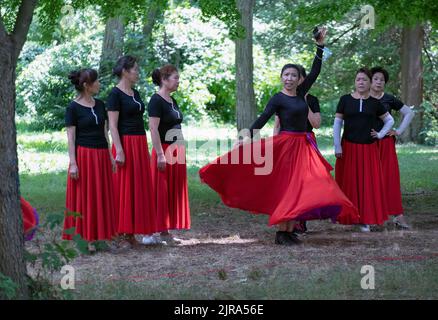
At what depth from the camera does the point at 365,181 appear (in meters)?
10.5

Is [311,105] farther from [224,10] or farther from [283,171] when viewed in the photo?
[224,10]

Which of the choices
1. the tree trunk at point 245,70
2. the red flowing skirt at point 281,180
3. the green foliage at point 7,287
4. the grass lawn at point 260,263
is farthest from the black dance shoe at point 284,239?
the tree trunk at point 245,70

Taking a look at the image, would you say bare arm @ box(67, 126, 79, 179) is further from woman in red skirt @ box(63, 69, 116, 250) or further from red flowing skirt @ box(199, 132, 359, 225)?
red flowing skirt @ box(199, 132, 359, 225)

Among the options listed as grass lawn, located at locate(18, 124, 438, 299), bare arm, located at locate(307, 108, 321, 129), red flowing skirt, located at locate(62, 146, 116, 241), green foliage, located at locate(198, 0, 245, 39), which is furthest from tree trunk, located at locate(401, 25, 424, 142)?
red flowing skirt, located at locate(62, 146, 116, 241)

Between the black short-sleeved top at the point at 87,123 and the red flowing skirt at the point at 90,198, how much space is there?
0.08 meters

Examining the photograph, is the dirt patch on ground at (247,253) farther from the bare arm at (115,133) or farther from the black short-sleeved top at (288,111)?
the black short-sleeved top at (288,111)

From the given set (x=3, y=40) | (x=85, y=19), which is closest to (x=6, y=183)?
(x=3, y=40)

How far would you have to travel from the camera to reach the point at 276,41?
28.8 meters

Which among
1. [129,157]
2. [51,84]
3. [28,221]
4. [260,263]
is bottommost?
[260,263]

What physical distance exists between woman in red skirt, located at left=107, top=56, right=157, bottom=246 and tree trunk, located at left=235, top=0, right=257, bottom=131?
29.7ft

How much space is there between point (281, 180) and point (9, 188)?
399cm

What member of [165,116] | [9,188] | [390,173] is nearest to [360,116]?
[390,173]

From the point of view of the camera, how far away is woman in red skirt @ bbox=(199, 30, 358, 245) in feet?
30.1

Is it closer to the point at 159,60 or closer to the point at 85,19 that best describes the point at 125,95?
the point at 159,60
